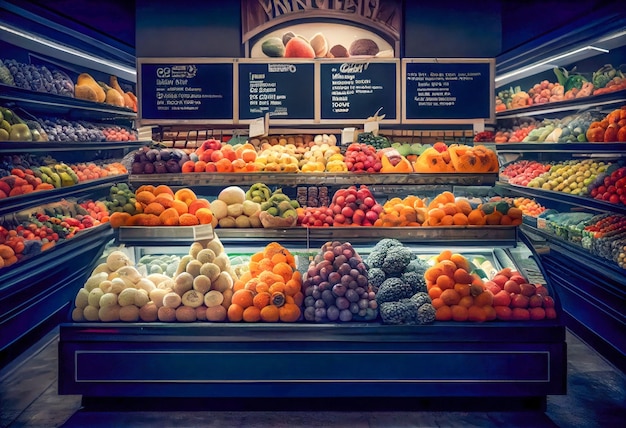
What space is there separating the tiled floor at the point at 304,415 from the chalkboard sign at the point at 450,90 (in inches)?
104

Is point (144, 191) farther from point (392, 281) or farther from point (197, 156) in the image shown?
point (392, 281)

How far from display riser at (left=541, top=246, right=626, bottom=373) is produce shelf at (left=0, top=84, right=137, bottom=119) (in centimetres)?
517

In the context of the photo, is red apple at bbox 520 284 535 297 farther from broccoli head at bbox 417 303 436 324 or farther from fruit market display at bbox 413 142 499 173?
fruit market display at bbox 413 142 499 173

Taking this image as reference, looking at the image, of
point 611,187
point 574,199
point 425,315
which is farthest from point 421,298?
point 574,199

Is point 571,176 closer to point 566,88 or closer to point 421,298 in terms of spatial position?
point 566,88

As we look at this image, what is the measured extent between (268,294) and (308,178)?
110 cm

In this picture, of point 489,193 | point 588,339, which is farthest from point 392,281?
point 489,193

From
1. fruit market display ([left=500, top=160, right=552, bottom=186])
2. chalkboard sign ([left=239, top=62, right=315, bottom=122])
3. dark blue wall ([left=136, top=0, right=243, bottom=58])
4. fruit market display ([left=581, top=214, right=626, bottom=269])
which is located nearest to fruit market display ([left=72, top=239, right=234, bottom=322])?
chalkboard sign ([left=239, top=62, right=315, bottom=122])

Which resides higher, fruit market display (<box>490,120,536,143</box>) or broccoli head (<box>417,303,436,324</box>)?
fruit market display (<box>490,120,536,143</box>)

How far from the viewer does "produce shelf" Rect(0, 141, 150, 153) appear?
19.7 ft

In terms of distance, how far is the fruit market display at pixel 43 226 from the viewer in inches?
232

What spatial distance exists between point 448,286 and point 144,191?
2.29 m

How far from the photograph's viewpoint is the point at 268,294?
412 cm

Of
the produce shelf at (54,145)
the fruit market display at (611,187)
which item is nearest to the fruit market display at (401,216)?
the fruit market display at (611,187)
